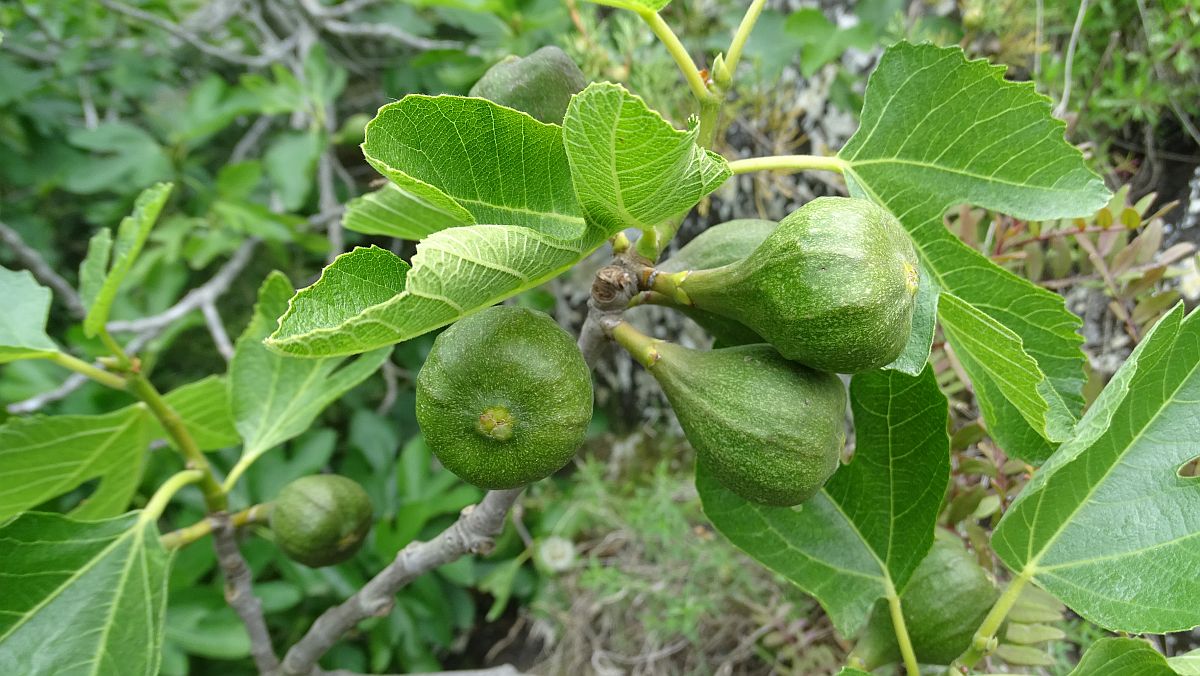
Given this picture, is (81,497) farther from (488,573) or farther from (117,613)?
(117,613)

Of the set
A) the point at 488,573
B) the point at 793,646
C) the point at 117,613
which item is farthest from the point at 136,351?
the point at 793,646

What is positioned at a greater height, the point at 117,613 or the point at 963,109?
the point at 963,109

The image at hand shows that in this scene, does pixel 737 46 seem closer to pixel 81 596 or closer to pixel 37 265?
pixel 81 596

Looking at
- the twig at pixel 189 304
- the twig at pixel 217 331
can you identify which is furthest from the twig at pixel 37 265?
the twig at pixel 217 331

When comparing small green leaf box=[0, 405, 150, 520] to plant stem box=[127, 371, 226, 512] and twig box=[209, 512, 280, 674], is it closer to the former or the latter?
plant stem box=[127, 371, 226, 512]

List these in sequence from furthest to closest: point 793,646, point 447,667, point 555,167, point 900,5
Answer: point 447,667, point 900,5, point 793,646, point 555,167

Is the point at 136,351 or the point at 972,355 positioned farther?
the point at 136,351

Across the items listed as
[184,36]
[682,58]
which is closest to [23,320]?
[682,58]
